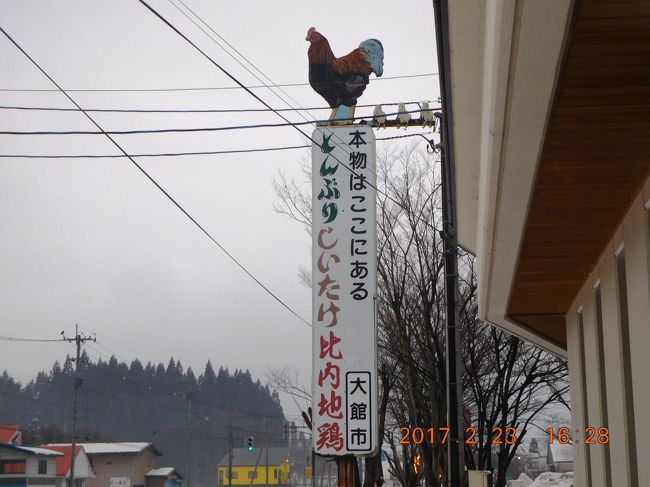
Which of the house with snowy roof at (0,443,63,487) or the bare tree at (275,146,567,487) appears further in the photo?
the house with snowy roof at (0,443,63,487)

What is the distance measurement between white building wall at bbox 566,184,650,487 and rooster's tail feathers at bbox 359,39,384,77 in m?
7.50

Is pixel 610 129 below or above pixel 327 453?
above

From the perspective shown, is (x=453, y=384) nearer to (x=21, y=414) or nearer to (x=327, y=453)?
(x=327, y=453)

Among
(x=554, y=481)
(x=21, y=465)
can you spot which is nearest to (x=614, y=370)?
(x=554, y=481)

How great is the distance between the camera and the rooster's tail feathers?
52.6 feet

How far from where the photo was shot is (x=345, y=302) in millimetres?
14273

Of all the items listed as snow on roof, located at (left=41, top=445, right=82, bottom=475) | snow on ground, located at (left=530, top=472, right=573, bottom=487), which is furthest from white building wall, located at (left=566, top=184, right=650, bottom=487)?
snow on roof, located at (left=41, top=445, right=82, bottom=475)

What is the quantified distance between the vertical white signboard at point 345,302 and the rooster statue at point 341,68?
52.6 inches

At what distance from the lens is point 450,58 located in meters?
6.96

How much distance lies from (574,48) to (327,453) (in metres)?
10.8

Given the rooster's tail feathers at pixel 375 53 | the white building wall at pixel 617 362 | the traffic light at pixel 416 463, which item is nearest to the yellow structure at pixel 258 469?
the traffic light at pixel 416 463

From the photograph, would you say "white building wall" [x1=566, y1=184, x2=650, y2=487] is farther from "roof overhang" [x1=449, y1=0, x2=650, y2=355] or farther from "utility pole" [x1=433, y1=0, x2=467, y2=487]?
"utility pole" [x1=433, y1=0, x2=467, y2=487]

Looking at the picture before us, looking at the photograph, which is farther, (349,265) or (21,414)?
(21,414)

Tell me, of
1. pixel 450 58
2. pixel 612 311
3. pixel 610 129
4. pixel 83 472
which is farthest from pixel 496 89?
pixel 83 472
